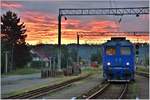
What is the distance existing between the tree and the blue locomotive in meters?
62.7

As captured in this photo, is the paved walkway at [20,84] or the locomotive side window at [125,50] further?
the locomotive side window at [125,50]

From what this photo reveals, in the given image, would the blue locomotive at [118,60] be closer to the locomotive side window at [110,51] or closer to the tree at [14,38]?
the locomotive side window at [110,51]

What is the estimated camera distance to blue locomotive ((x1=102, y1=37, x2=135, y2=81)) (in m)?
41.4

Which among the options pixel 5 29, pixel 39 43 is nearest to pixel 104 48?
pixel 5 29

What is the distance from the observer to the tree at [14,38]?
106438 mm

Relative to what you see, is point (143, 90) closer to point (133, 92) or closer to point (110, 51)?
point (133, 92)

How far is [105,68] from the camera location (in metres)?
41.7

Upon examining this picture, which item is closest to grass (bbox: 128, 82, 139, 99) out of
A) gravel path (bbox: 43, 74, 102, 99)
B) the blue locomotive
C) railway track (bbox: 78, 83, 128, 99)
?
railway track (bbox: 78, 83, 128, 99)

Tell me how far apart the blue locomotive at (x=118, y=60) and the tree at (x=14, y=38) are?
62.7 metres

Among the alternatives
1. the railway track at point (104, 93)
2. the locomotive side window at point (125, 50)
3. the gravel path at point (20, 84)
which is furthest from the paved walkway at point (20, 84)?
the locomotive side window at point (125, 50)

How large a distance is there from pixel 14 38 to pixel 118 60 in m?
68.7

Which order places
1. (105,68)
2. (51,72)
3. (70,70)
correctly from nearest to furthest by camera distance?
(105,68) < (51,72) < (70,70)

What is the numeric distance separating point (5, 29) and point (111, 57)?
226 feet

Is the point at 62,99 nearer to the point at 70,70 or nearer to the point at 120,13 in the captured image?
the point at 120,13
